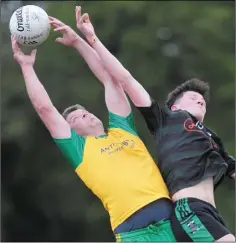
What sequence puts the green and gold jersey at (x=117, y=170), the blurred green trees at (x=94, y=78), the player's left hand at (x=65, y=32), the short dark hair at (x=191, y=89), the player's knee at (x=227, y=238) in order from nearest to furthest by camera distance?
the player's knee at (x=227, y=238)
the green and gold jersey at (x=117, y=170)
the player's left hand at (x=65, y=32)
the short dark hair at (x=191, y=89)
the blurred green trees at (x=94, y=78)

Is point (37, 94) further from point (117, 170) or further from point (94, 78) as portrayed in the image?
point (94, 78)

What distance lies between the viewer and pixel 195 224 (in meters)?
7.18

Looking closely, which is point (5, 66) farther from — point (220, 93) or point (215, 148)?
point (215, 148)

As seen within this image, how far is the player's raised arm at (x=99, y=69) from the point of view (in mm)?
7691

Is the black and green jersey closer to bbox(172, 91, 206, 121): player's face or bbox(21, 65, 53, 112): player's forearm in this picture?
bbox(172, 91, 206, 121): player's face

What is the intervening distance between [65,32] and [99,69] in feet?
1.25

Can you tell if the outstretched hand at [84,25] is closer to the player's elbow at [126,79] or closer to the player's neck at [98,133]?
the player's elbow at [126,79]

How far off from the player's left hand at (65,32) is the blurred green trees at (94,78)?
9267mm

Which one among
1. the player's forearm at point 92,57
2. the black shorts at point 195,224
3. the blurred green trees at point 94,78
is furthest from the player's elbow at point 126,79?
the blurred green trees at point 94,78

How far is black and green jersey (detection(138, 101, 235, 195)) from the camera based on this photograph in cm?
729

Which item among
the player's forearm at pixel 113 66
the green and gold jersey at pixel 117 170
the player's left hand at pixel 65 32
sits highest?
the player's left hand at pixel 65 32

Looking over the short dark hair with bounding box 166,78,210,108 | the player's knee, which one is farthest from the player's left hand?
the player's knee

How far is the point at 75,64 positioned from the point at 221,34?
2613mm

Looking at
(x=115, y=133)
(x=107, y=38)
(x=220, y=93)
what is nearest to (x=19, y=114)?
(x=107, y=38)
